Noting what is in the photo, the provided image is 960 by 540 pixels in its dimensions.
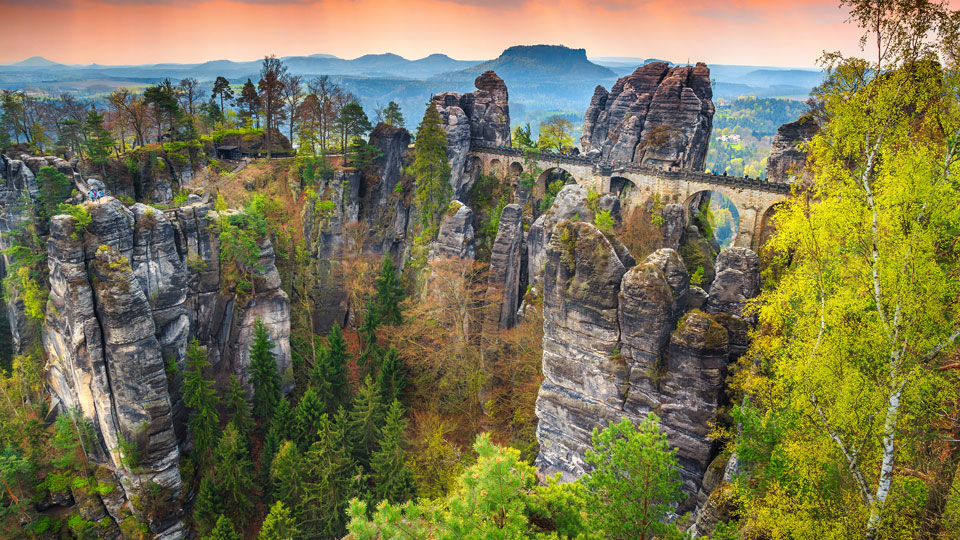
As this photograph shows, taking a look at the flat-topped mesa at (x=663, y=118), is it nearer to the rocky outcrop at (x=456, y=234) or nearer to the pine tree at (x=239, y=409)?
the rocky outcrop at (x=456, y=234)

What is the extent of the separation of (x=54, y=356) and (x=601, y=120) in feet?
165

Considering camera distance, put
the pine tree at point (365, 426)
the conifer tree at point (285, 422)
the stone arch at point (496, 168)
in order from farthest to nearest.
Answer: the stone arch at point (496, 168)
the conifer tree at point (285, 422)
the pine tree at point (365, 426)

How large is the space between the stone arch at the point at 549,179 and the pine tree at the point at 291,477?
102 feet

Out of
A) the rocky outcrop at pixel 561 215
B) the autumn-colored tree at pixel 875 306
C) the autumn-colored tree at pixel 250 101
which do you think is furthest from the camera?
the autumn-colored tree at pixel 250 101

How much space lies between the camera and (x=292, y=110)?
46.9 metres

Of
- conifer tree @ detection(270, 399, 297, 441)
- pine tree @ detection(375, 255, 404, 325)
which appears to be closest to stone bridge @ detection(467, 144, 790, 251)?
pine tree @ detection(375, 255, 404, 325)

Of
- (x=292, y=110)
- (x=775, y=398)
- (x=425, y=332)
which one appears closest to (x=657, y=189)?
(x=425, y=332)

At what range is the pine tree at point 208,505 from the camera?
988 inches

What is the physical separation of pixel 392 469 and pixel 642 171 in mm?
30280

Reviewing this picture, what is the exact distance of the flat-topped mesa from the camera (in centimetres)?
4422

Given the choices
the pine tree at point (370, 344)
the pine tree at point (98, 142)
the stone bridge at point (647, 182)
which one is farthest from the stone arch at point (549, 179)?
the pine tree at point (98, 142)

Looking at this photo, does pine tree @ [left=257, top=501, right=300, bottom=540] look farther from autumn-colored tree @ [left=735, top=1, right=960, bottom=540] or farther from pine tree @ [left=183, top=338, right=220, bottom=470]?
autumn-colored tree @ [left=735, top=1, right=960, bottom=540]

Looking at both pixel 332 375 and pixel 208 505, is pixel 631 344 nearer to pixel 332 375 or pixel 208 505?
pixel 332 375

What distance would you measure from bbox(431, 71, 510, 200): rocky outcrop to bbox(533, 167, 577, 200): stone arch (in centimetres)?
731
